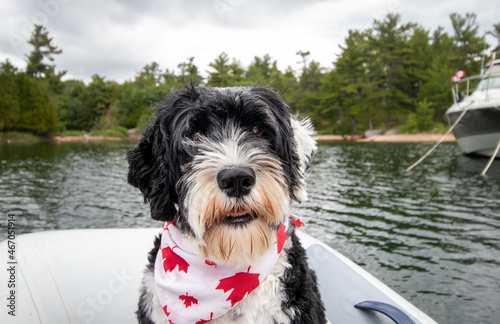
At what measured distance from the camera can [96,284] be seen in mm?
2979

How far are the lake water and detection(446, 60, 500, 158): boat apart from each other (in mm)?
1222

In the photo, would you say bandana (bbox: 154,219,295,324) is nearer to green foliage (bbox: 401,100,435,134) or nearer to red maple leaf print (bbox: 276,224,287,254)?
red maple leaf print (bbox: 276,224,287,254)

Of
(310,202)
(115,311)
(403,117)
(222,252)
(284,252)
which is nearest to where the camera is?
(222,252)

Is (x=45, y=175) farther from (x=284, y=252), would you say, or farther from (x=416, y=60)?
(x=416, y=60)

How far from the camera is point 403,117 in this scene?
66.2m

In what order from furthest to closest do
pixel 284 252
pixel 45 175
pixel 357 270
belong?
pixel 45 175, pixel 357 270, pixel 284 252

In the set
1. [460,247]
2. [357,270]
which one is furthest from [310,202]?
[357,270]

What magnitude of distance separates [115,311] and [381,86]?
73.5m

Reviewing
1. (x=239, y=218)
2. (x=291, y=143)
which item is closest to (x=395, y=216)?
(x=291, y=143)

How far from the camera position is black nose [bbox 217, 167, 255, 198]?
1781mm

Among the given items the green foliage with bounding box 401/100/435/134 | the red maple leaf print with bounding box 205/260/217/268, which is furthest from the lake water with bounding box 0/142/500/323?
the green foliage with bounding box 401/100/435/134

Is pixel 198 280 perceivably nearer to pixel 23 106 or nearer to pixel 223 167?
pixel 223 167

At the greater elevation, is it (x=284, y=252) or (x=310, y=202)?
(x=284, y=252)

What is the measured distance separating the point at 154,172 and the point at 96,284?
1411 mm
